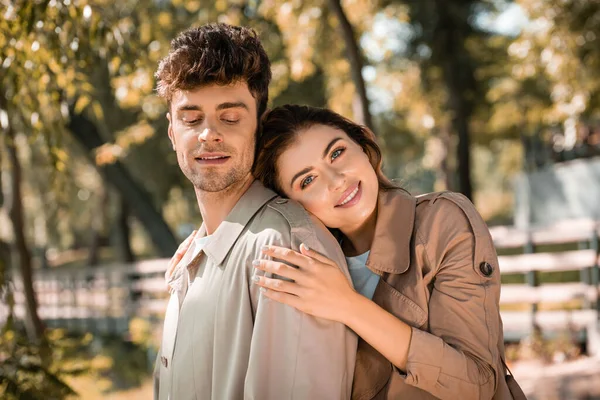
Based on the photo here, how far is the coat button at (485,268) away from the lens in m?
2.55

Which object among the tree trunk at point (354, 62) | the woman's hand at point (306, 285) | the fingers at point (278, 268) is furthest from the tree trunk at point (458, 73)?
the fingers at point (278, 268)

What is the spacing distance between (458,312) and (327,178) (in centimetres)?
66

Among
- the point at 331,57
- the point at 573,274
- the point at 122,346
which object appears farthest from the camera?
the point at 122,346

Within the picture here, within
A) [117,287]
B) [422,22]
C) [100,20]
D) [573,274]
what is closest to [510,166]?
[422,22]

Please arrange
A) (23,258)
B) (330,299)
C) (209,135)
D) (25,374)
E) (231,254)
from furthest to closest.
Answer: (23,258) < (25,374) < (209,135) < (231,254) < (330,299)

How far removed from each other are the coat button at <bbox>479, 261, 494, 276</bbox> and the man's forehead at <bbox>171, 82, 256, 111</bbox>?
1002 mm

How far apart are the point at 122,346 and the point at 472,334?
43.4ft

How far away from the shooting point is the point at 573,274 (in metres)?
13.8

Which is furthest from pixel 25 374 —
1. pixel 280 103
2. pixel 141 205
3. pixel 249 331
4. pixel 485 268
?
pixel 280 103

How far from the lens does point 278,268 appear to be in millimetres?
2176

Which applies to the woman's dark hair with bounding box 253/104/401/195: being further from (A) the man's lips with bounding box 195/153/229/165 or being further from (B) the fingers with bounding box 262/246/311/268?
(B) the fingers with bounding box 262/246/311/268

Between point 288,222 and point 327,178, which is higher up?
point 327,178

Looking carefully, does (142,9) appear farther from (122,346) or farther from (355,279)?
(355,279)

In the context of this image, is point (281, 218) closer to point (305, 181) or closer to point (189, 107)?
point (305, 181)
